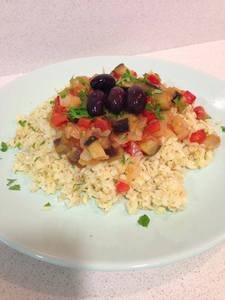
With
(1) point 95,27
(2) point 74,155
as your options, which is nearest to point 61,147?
(2) point 74,155

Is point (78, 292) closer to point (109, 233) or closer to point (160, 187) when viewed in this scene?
point (109, 233)

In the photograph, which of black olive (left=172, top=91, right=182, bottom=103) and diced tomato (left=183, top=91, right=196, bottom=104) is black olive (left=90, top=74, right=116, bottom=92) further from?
diced tomato (left=183, top=91, right=196, bottom=104)

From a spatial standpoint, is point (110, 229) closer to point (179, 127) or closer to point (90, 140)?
point (90, 140)

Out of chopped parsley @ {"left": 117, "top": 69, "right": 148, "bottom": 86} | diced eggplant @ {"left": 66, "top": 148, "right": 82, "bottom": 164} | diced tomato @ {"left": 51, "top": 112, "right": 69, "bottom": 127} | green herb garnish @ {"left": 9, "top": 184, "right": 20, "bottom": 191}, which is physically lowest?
green herb garnish @ {"left": 9, "top": 184, "right": 20, "bottom": 191}

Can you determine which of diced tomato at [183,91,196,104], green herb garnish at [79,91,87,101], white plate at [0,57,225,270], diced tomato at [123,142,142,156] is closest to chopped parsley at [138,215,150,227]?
white plate at [0,57,225,270]

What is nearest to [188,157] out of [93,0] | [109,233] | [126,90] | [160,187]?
[160,187]
